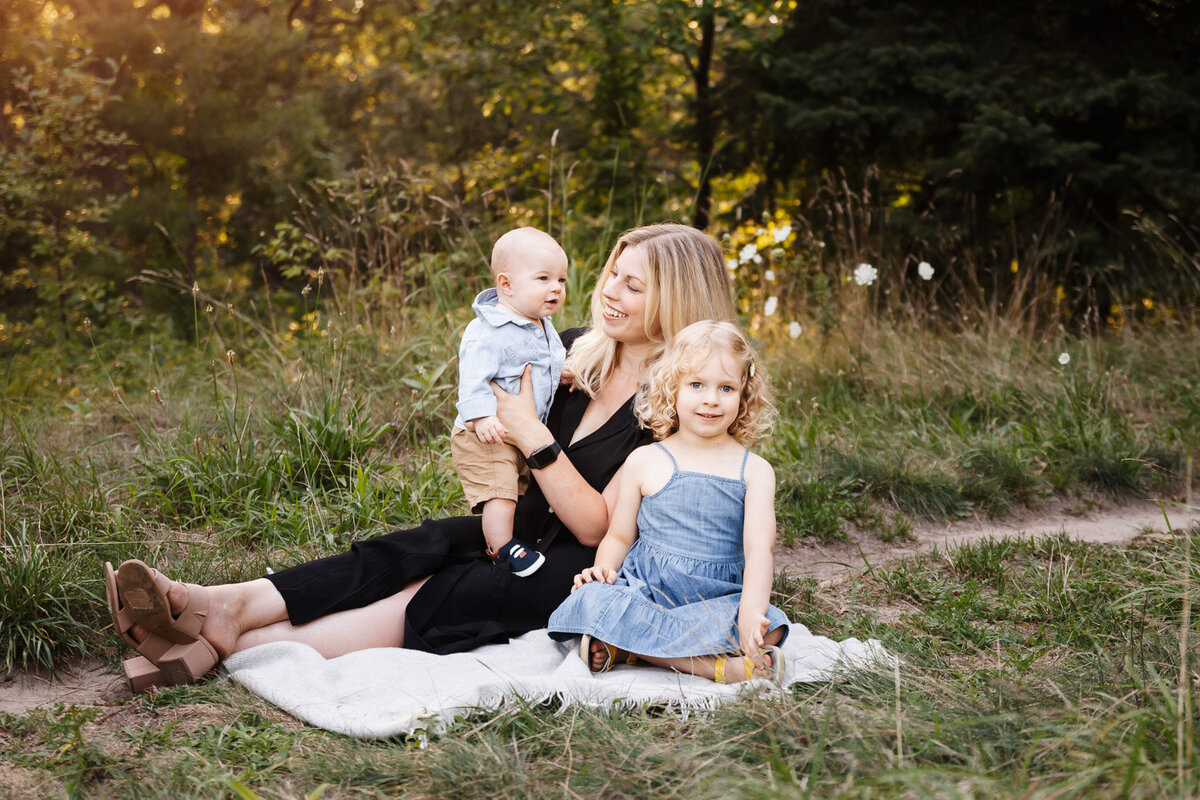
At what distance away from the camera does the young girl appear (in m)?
2.46

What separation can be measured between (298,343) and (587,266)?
169 cm

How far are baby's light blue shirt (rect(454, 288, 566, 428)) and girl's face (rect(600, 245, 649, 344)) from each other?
216 millimetres

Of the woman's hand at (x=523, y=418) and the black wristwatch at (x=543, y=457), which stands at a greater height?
the woman's hand at (x=523, y=418)

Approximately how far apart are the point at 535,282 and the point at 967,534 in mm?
2298

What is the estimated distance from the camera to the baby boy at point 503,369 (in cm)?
275

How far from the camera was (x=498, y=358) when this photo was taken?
278cm

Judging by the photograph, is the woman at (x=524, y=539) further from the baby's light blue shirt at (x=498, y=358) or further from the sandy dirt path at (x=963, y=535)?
the sandy dirt path at (x=963, y=535)

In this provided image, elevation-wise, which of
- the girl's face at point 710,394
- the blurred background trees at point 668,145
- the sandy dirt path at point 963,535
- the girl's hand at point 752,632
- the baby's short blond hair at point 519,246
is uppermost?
the blurred background trees at point 668,145

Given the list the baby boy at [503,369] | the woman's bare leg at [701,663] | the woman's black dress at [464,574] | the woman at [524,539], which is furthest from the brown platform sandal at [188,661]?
the woman's bare leg at [701,663]

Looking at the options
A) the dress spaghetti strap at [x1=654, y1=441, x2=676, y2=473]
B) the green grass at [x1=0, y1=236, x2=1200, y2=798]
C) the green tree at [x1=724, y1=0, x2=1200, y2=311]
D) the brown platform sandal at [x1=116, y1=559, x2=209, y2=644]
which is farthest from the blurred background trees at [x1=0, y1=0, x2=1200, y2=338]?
the brown platform sandal at [x1=116, y1=559, x2=209, y2=644]

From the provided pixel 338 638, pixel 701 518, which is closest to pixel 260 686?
pixel 338 638

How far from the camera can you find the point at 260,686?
2438 mm

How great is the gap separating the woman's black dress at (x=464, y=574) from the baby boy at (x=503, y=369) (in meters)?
0.08

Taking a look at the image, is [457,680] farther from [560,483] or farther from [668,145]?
[668,145]
